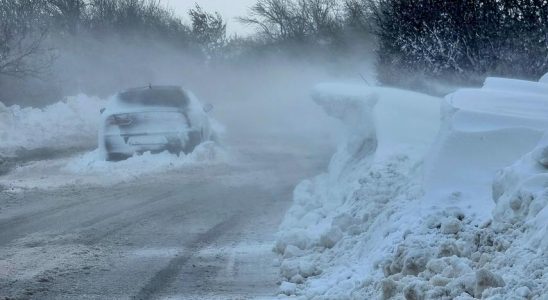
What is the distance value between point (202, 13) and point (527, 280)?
50914 millimetres

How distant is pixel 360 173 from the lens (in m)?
8.45

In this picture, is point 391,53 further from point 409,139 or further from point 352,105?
point 409,139

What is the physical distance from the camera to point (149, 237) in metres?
7.84

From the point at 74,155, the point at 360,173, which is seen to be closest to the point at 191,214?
the point at 360,173

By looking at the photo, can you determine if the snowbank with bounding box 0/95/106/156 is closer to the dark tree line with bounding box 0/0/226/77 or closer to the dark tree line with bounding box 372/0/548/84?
the dark tree line with bounding box 0/0/226/77

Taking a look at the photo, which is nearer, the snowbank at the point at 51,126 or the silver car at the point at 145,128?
the silver car at the point at 145,128

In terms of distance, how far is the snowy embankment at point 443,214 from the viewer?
414cm

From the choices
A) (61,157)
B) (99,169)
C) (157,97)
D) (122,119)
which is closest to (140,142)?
(122,119)

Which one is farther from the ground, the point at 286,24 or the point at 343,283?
the point at 286,24

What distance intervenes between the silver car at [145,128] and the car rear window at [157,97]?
0.02 m

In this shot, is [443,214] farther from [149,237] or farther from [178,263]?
[149,237]

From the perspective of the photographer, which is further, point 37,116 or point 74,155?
point 37,116

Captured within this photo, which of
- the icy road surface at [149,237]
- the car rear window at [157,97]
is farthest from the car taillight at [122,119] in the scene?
the icy road surface at [149,237]

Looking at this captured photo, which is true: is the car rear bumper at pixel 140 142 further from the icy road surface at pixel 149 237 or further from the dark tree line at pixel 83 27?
the dark tree line at pixel 83 27
